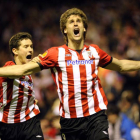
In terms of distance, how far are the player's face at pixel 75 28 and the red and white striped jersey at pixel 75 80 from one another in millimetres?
189

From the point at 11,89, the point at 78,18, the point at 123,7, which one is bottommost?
the point at 11,89

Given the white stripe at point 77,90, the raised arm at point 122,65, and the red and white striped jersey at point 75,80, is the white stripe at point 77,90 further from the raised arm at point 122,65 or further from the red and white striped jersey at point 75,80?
the raised arm at point 122,65

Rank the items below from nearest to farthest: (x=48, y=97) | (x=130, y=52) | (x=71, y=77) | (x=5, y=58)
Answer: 1. (x=71, y=77)
2. (x=48, y=97)
3. (x=130, y=52)
4. (x=5, y=58)

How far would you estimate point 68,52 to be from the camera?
296cm

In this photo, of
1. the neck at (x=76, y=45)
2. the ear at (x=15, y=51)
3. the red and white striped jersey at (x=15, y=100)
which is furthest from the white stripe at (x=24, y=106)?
the neck at (x=76, y=45)

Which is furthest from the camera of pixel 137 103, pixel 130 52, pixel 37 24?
pixel 37 24

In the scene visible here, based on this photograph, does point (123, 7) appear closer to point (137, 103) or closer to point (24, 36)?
point (137, 103)

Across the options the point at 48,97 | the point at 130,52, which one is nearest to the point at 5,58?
the point at 48,97

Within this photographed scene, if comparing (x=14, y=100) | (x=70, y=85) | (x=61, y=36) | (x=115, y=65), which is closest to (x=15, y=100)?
(x=14, y=100)

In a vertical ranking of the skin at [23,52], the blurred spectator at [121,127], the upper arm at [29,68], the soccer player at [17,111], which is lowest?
the blurred spectator at [121,127]

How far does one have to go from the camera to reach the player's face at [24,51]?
342 centimetres

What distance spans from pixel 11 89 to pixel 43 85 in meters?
3.26

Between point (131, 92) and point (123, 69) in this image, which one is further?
point (131, 92)

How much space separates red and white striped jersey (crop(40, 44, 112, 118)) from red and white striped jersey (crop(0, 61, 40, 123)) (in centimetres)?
50
